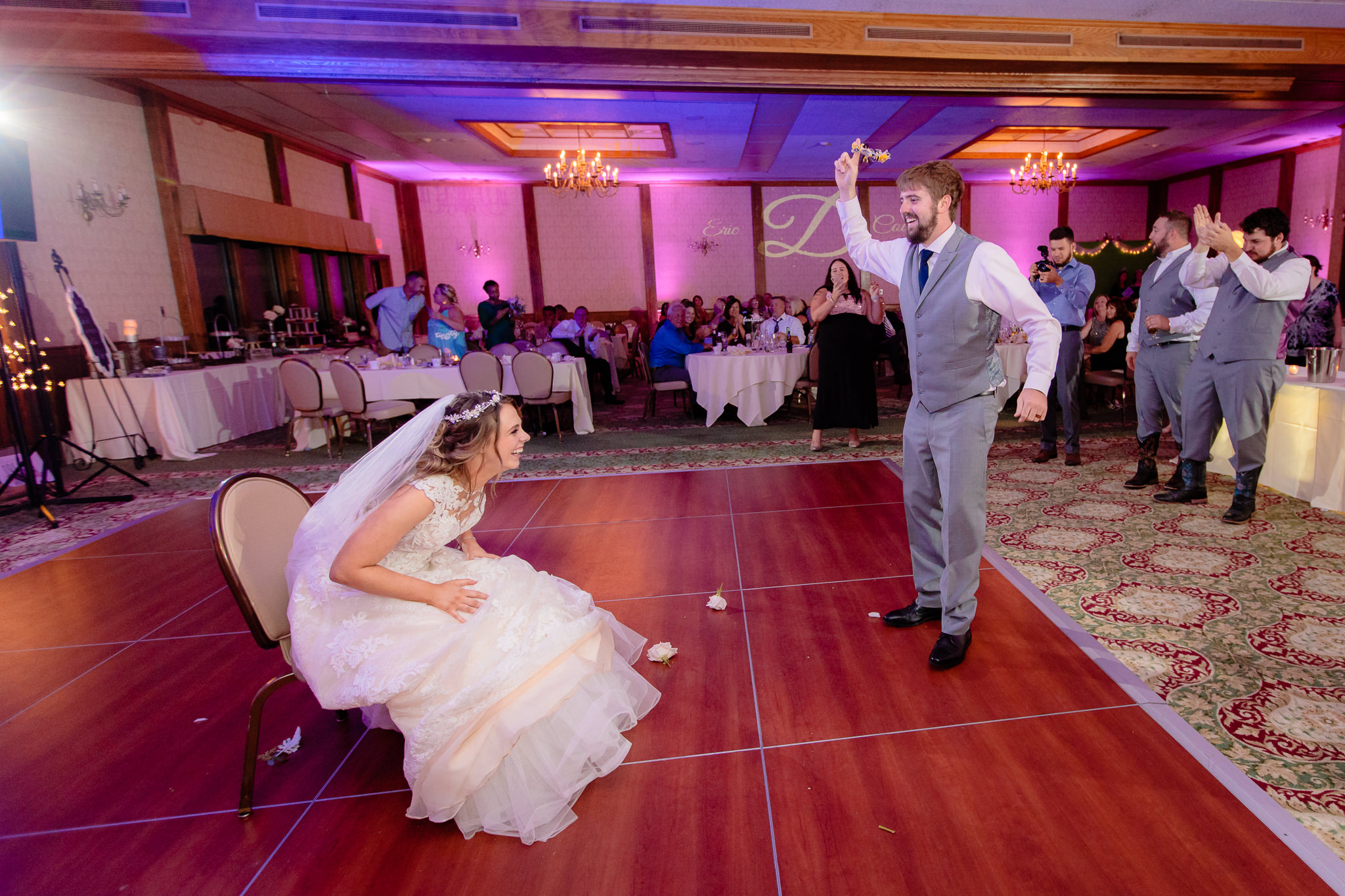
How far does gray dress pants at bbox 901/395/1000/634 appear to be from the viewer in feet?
6.97

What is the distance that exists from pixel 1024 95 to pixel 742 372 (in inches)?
164

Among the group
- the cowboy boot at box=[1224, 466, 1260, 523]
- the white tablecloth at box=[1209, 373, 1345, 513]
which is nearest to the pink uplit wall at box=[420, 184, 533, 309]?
the white tablecloth at box=[1209, 373, 1345, 513]

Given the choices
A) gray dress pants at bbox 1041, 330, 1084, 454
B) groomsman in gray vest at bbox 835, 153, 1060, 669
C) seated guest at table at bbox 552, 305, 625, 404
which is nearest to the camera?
groomsman in gray vest at bbox 835, 153, 1060, 669

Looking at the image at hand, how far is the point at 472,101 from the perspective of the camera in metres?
7.82

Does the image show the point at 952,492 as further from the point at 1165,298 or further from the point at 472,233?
the point at 472,233

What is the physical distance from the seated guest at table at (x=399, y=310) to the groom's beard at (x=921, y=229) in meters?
6.21

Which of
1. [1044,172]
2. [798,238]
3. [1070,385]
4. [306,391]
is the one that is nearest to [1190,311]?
[1070,385]

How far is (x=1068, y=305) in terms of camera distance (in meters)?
4.54

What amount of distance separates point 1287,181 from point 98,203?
1674 centimetres

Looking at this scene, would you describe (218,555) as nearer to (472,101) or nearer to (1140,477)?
(1140,477)

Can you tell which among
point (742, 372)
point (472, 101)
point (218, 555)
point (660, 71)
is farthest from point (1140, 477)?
point (472, 101)

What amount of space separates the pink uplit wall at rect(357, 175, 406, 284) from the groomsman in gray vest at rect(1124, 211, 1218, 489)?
35.6 feet

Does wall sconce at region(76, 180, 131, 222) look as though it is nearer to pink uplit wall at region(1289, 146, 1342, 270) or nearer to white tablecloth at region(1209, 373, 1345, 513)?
white tablecloth at region(1209, 373, 1345, 513)

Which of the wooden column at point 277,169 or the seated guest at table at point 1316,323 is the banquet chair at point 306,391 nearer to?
the wooden column at point 277,169
